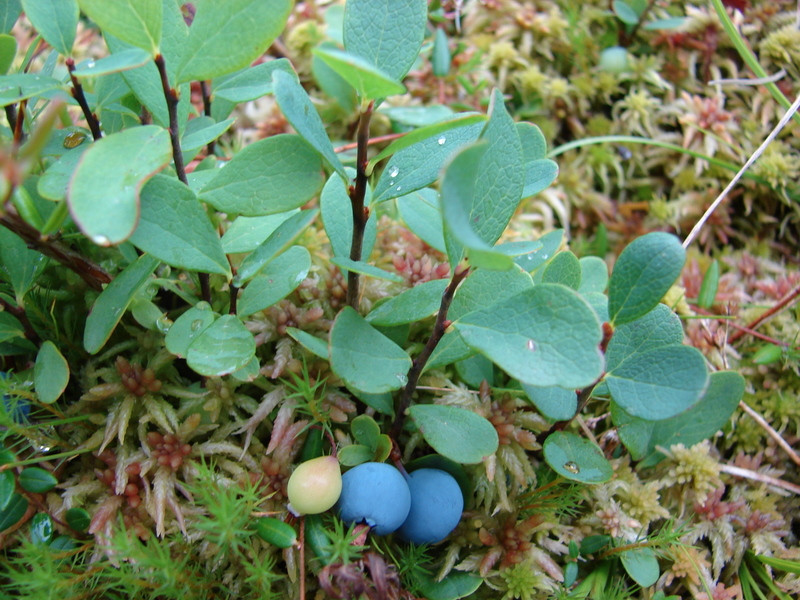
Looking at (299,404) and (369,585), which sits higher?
(299,404)

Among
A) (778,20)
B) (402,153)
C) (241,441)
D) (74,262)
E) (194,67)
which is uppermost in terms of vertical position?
(194,67)

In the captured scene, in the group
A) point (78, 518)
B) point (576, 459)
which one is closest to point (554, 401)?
point (576, 459)

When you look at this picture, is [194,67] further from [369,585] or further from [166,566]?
[369,585]

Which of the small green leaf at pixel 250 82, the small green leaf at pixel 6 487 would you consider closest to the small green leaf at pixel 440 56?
the small green leaf at pixel 250 82

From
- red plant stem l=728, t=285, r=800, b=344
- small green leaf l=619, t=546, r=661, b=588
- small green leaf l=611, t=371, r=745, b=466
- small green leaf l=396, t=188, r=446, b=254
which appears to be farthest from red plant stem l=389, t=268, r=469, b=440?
red plant stem l=728, t=285, r=800, b=344

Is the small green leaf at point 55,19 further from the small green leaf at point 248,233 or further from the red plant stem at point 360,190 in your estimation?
the red plant stem at point 360,190

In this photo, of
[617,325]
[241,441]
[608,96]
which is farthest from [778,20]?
[241,441]
